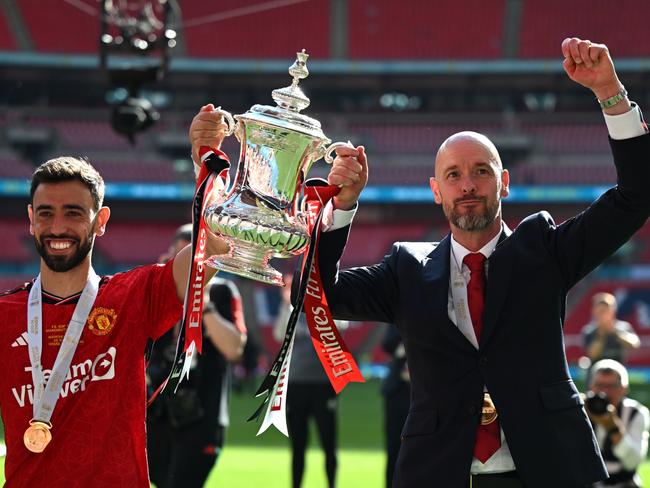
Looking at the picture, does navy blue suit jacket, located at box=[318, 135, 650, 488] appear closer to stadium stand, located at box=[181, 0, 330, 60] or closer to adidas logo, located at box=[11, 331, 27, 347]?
adidas logo, located at box=[11, 331, 27, 347]

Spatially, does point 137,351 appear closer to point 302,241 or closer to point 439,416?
point 302,241

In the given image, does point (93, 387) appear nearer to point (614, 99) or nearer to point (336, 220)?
point (336, 220)

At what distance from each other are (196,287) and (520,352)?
0.90m

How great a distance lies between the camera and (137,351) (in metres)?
2.92

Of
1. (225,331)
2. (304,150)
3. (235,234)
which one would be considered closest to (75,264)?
(235,234)

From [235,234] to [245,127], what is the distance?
1.04ft

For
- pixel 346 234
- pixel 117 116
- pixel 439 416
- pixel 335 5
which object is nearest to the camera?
pixel 439 416

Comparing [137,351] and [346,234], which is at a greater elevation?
[346,234]

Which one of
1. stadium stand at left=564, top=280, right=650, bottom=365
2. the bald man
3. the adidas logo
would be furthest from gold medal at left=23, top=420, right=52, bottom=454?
stadium stand at left=564, top=280, right=650, bottom=365

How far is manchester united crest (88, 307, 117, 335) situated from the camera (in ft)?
9.53

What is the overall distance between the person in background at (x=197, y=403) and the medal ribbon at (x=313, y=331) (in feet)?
7.12

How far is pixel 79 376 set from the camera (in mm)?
2842

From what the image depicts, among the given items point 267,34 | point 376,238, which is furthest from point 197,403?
point 267,34

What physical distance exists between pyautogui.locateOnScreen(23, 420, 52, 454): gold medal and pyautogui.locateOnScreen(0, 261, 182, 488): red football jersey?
40mm
